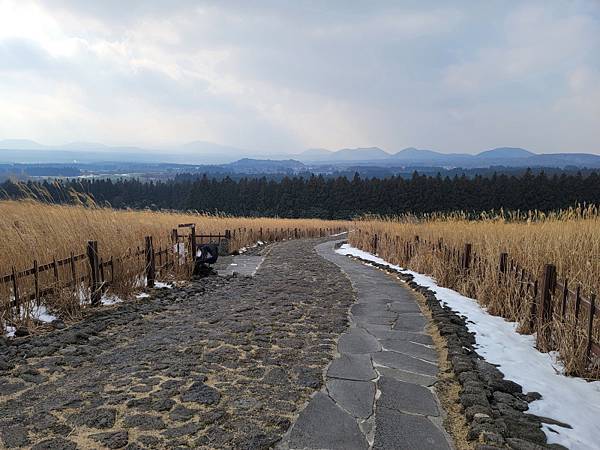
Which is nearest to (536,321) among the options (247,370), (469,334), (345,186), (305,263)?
(469,334)

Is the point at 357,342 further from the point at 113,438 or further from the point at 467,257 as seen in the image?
the point at 467,257

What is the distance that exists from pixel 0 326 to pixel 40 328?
40 centimetres

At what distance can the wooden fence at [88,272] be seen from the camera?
4562 mm

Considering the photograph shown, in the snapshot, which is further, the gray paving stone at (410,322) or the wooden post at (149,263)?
the wooden post at (149,263)

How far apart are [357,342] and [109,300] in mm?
3650

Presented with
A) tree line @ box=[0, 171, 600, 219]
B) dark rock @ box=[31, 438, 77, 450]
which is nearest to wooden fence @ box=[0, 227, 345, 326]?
dark rock @ box=[31, 438, 77, 450]

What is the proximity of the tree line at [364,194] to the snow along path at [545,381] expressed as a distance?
158 feet

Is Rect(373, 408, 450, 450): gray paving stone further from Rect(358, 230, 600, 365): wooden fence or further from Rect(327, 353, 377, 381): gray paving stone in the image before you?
Rect(358, 230, 600, 365): wooden fence

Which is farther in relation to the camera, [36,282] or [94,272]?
[94,272]

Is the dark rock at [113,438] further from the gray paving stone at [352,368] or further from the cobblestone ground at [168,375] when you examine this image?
the gray paving stone at [352,368]

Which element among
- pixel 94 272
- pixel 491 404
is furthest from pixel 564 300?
pixel 94 272

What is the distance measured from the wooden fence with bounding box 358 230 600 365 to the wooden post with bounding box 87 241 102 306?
540cm

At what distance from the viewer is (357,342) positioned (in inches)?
177

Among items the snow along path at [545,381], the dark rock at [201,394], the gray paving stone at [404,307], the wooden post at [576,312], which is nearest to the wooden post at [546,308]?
the snow along path at [545,381]
